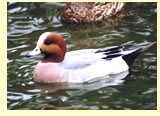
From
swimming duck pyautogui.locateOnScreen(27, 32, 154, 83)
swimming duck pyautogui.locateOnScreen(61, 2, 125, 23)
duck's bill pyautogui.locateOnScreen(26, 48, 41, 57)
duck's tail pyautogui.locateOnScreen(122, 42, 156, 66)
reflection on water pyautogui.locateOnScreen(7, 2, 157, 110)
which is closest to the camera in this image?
reflection on water pyautogui.locateOnScreen(7, 2, 157, 110)

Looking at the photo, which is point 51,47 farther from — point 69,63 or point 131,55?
point 131,55

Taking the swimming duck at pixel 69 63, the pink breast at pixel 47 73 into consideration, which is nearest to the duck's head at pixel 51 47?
the swimming duck at pixel 69 63

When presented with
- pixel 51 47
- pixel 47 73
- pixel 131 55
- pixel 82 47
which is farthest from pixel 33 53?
pixel 82 47

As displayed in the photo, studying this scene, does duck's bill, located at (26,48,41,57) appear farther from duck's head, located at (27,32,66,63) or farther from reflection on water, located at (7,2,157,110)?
reflection on water, located at (7,2,157,110)

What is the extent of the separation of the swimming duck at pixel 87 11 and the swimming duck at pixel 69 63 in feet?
11.2

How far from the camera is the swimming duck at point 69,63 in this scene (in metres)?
8.30

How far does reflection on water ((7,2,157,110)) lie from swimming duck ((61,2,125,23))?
A: 0.22 meters

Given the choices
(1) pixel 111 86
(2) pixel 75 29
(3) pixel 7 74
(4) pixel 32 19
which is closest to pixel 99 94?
(1) pixel 111 86

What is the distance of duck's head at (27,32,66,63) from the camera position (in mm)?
8273

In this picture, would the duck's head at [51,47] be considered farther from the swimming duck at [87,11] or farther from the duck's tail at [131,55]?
the swimming duck at [87,11]

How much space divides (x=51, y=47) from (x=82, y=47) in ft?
6.16

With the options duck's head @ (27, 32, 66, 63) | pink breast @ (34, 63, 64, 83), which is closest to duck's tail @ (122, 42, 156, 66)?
duck's head @ (27, 32, 66, 63)

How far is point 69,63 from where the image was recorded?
8352mm

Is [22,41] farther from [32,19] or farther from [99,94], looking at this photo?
[99,94]
